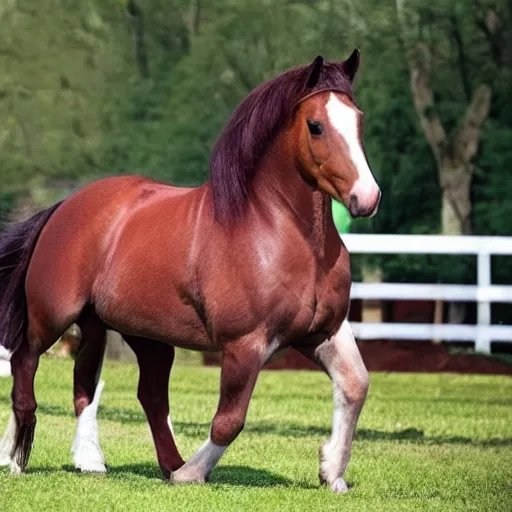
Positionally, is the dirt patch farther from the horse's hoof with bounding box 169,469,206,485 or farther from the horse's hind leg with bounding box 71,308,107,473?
the horse's hoof with bounding box 169,469,206,485

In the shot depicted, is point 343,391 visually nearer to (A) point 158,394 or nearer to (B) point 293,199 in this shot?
(B) point 293,199

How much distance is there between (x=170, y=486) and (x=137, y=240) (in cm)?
123

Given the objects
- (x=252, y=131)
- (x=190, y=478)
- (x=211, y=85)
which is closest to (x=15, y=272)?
(x=190, y=478)

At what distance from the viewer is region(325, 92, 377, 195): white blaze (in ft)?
21.5

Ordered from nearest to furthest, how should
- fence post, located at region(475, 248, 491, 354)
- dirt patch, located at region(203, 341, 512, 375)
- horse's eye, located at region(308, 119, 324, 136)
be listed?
horse's eye, located at region(308, 119, 324, 136) → dirt patch, located at region(203, 341, 512, 375) → fence post, located at region(475, 248, 491, 354)

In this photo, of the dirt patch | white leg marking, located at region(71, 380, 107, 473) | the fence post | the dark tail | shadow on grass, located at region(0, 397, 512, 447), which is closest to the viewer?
white leg marking, located at region(71, 380, 107, 473)

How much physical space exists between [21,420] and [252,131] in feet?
6.58

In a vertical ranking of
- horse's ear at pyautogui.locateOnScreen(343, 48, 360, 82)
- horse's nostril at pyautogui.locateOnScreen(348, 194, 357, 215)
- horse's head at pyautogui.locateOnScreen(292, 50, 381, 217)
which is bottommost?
horse's nostril at pyautogui.locateOnScreen(348, 194, 357, 215)

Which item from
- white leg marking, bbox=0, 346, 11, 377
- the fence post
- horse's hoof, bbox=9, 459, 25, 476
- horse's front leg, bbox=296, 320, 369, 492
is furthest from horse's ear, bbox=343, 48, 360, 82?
the fence post

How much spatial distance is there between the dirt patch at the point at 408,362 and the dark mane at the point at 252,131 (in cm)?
814

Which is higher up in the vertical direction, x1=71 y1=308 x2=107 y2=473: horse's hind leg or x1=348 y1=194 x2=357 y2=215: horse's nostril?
x1=348 y1=194 x2=357 y2=215: horse's nostril

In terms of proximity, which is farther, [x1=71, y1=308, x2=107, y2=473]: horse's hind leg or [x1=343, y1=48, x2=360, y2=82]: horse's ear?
[x1=71, y1=308, x2=107, y2=473]: horse's hind leg

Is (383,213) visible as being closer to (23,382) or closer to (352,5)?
(352,5)

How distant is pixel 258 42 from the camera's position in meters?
22.4
